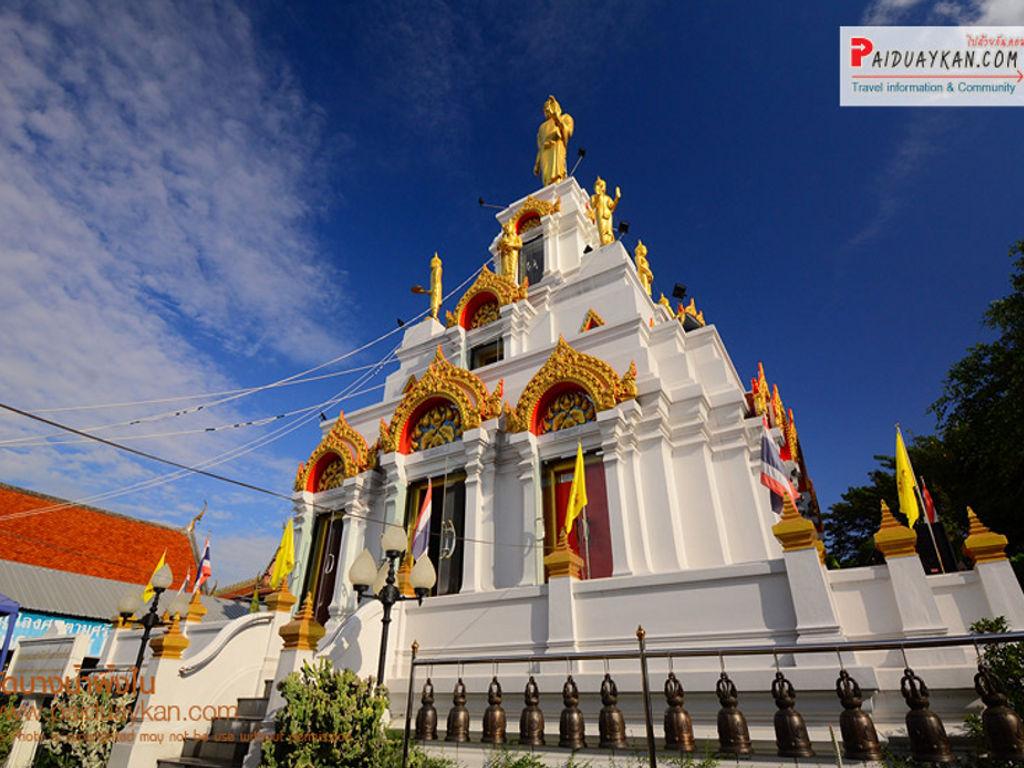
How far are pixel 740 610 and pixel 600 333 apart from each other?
6.92 m

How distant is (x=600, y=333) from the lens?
12.2m

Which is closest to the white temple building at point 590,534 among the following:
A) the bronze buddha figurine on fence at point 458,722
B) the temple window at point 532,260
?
the temple window at point 532,260

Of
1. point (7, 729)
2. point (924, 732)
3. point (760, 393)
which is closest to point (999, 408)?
point (760, 393)

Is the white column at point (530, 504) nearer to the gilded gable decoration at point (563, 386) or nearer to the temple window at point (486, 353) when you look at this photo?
the gilded gable decoration at point (563, 386)

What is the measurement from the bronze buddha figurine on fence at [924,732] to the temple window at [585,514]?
581 cm

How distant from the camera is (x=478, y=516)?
11164mm

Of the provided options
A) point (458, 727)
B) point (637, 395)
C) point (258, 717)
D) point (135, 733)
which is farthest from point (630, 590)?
point (135, 733)

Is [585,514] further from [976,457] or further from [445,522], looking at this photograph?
[976,457]

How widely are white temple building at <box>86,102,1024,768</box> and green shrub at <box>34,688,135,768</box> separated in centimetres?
56

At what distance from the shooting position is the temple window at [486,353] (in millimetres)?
15741

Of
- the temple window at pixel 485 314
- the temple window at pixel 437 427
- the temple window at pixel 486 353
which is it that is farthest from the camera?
the temple window at pixel 485 314

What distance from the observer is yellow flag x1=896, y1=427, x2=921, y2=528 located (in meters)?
9.27

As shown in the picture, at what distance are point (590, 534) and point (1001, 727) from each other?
22.3 ft

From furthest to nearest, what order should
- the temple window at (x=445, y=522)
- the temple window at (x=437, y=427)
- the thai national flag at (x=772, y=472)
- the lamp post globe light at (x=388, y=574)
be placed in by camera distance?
1. the temple window at (x=437, y=427)
2. the temple window at (x=445, y=522)
3. the thai national flag at (x=772, y=472)
4. the lamp post globe light at (x=388, y=574)
